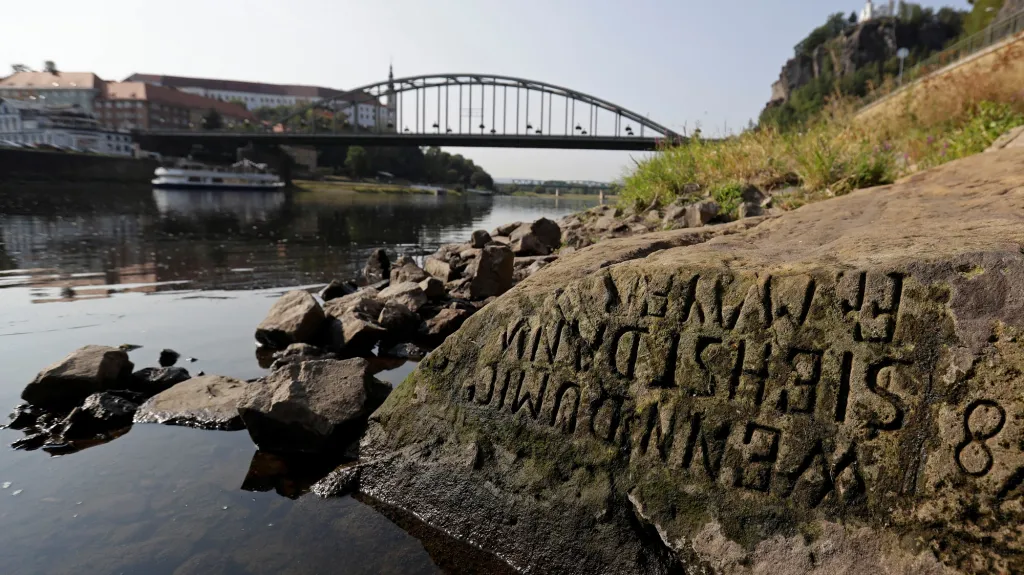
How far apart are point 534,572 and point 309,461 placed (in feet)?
6.34

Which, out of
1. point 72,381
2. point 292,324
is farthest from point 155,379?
point 292,324

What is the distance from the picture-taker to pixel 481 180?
128 m

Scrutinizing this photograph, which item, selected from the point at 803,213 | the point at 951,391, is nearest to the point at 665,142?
the point at 803,213

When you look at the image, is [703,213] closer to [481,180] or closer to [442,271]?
[442,271]

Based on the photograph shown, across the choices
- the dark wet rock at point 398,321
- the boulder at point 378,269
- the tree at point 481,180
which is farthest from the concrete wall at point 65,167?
the tree at point 481,180

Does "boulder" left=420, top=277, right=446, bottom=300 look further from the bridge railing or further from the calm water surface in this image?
the bridge railing

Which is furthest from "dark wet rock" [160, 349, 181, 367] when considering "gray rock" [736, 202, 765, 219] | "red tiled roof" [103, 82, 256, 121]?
"red tiled roof" [103, 82, 256, 121]

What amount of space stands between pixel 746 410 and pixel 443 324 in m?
5.15

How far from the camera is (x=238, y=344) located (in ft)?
24.4

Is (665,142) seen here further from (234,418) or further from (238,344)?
(234,418)

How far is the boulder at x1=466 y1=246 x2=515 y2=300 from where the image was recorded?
358 inches

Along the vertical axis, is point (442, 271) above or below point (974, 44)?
below

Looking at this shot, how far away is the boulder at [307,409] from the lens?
427cm

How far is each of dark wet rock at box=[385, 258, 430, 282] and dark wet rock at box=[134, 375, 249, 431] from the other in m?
4.80
